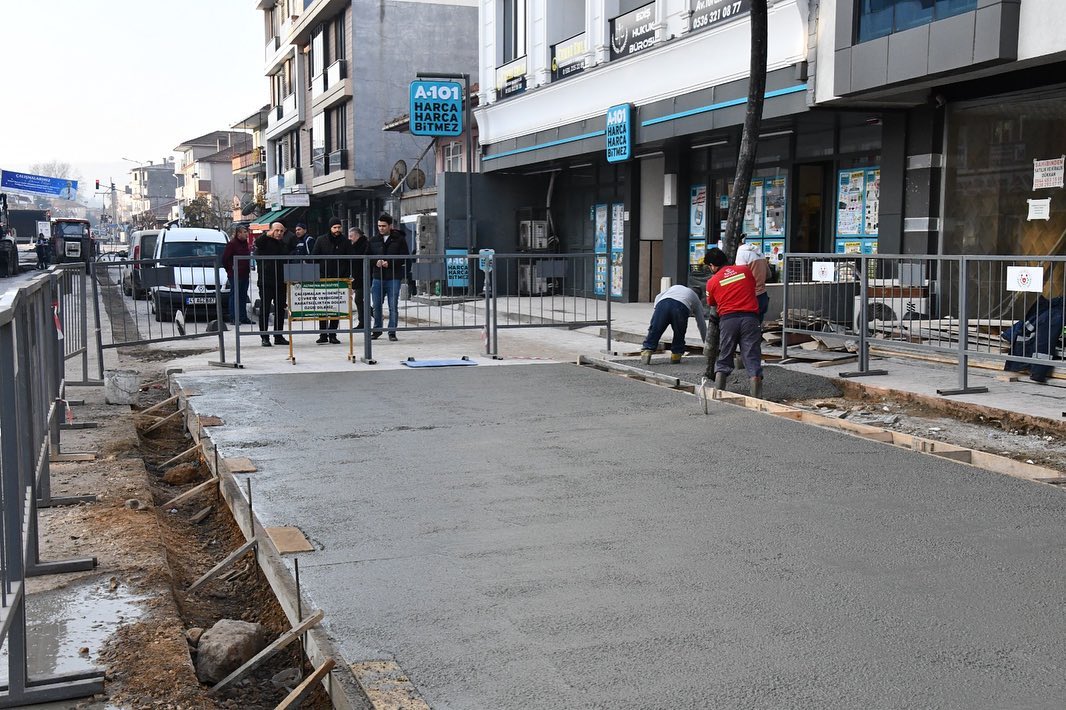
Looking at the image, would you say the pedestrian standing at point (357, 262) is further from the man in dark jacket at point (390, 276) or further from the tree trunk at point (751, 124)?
the tree trunk at point (751, 124)

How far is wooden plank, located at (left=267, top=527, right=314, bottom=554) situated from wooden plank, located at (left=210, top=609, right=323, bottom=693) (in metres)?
1.10

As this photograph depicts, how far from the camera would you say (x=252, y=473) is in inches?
279

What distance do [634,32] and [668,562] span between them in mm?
17496

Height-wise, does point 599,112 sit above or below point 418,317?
above

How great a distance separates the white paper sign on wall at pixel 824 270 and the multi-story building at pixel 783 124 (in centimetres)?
296

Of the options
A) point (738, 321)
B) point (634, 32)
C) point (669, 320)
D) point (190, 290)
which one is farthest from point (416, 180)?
point (738, 321)

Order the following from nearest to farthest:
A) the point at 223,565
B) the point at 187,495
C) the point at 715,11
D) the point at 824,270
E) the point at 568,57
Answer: the point at 223,565, the point at 187,495, the point at 824,270, the point at 715,11, the point at 568,57

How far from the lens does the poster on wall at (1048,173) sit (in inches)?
529

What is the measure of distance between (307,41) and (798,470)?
44790 mm

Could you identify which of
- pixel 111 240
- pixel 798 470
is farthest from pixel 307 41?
pixel 111 240

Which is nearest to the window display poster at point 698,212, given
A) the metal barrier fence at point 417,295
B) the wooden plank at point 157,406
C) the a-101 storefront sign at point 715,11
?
the metal barrier fence at point 417,295

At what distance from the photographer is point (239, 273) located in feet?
46.7

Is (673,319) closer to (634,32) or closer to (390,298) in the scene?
(390,298)

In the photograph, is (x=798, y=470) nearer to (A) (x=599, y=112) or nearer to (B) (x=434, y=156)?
(A) (x=599, y=112)
